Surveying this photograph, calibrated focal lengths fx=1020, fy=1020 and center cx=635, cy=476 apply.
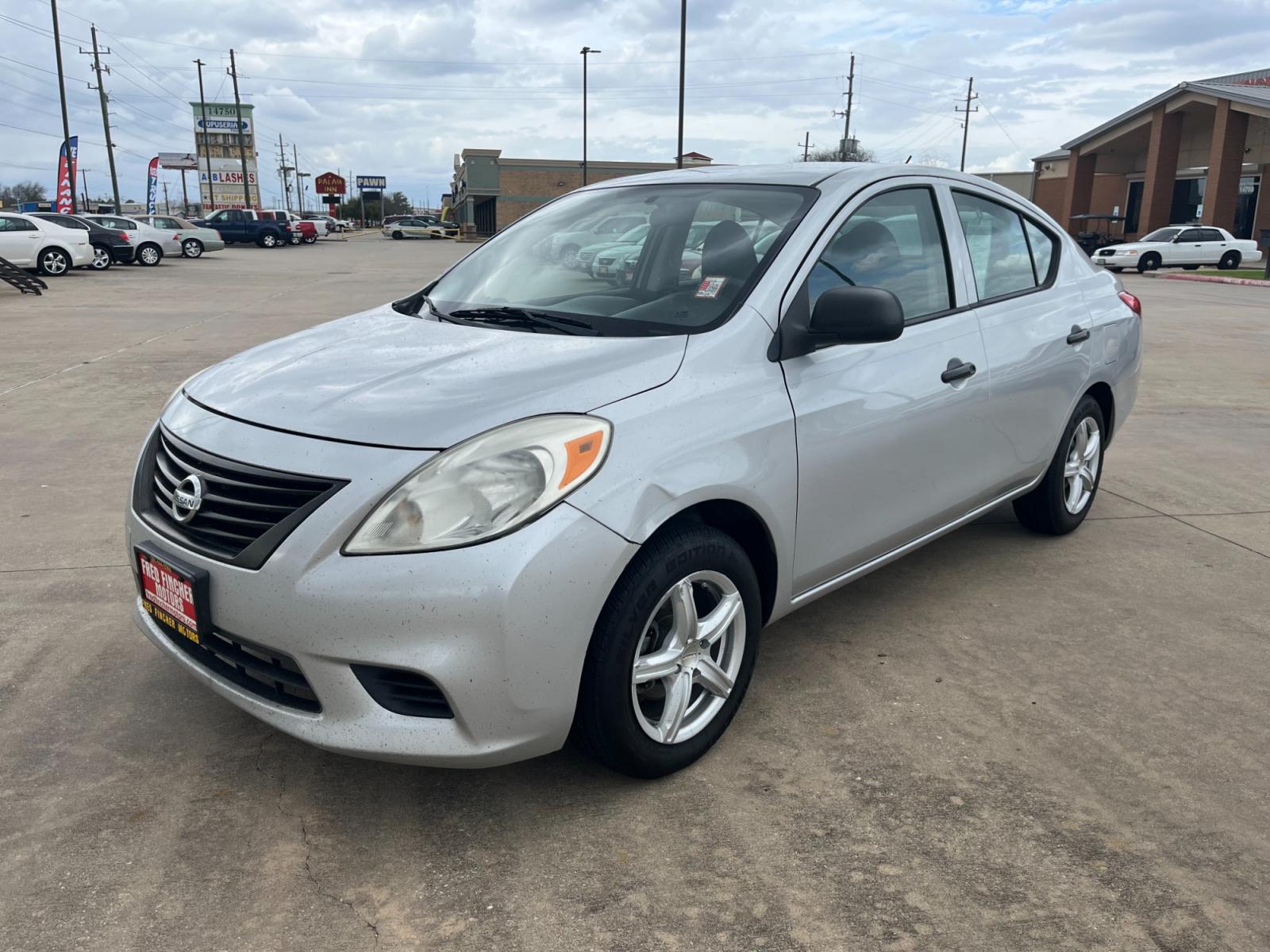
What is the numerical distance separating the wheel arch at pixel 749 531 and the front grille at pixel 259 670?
3.29ft

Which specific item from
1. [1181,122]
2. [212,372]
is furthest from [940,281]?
[1181,122]

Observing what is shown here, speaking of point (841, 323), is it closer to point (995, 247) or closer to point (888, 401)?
point (888, 401)

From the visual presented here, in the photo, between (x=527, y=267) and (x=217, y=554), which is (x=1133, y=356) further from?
(x=217, y=554)

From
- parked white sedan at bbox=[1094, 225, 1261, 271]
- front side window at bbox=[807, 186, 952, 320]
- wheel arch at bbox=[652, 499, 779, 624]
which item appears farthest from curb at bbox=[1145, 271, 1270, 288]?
wheel arch at bbox=[652, 499, 779, 624]

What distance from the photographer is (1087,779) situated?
2828mm

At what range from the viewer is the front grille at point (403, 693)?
2.35 m

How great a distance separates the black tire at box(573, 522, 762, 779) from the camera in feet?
8.10

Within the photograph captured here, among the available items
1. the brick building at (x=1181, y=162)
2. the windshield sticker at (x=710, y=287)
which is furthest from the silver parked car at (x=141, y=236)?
the brick building at (x=1181, y=162)

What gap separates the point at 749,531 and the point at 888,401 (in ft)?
2.40

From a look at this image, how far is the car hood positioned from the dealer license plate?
1.37 ft

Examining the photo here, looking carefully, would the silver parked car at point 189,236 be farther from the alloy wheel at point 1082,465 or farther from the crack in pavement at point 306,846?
the crack in pavement at point 306,846

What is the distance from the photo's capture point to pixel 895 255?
3584 mm

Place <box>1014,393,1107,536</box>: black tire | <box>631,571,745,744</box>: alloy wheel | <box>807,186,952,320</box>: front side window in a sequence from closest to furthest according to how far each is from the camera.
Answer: <box>631,571,745,744</box>: alloy wheel → <box>807,186,952,320</box>: front side window → <box>1014,393,1107,536</box>: black tire

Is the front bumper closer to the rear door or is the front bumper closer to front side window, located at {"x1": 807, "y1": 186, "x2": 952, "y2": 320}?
front side window, located at {"x1": 807, "y1": 186, "x2": 952, "y2": 320}
